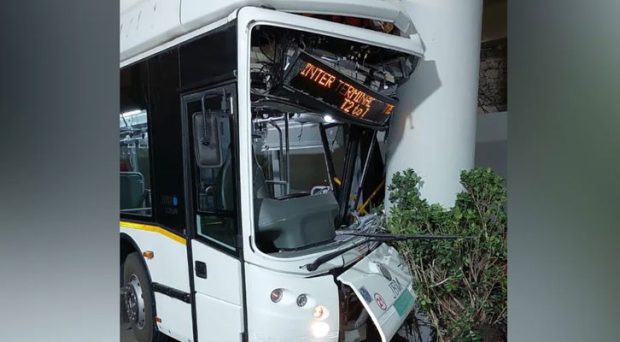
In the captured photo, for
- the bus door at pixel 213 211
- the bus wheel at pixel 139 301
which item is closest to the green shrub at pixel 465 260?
the bus door at pixel 213 211

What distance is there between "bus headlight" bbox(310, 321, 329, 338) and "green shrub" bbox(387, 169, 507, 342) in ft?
1.75

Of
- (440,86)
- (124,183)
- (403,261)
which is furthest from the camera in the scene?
(440,86)

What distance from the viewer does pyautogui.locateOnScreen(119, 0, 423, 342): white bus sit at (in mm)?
1653

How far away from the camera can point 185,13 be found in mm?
1774

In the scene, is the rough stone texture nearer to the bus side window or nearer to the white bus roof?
the white bus roof

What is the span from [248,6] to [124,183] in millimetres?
725

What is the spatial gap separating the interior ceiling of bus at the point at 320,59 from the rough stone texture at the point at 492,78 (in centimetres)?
32

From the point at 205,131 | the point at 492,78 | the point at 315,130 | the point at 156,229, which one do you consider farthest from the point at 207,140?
the point at 492,78

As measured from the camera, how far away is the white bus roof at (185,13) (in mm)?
1661

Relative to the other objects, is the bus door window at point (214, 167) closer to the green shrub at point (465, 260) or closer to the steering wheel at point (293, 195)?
the steering wheel at point (293, 195)

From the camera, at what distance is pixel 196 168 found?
174cm
